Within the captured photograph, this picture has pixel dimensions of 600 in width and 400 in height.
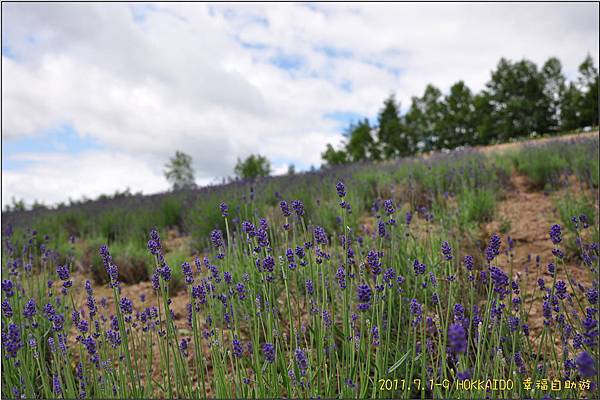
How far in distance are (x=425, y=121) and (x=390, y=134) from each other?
2706 mm

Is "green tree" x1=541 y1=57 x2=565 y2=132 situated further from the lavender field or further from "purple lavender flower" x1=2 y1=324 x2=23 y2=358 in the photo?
"purple lavender flower" x1=2 y1=324 x2=23 y2=358

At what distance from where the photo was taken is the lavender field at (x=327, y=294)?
1.54 m

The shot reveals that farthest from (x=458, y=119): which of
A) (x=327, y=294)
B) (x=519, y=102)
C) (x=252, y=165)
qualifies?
(x=327, y=294)

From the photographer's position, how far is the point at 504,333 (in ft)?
7.16

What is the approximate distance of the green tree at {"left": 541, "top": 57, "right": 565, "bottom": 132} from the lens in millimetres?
26859

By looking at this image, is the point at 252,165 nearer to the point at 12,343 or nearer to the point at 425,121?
the point at 425,121

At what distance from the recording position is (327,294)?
2684mm

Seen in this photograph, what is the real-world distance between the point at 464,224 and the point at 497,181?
259 centimetres

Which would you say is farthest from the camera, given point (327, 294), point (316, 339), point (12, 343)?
point (327, 294)

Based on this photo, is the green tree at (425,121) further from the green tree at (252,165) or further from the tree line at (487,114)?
the green tree at (252,165)

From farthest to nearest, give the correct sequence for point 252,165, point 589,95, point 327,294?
1. point 252,165
2. point 589,95
3. point 327,294

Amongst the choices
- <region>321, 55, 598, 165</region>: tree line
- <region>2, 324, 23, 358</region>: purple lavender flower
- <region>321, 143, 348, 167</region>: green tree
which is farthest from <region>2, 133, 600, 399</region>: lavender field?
<region>321, 143, 348, 167</region>: green tree

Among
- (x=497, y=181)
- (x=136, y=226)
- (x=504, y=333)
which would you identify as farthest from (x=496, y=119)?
(x=504, y=333)

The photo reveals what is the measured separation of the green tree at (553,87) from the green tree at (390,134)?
8549mm
